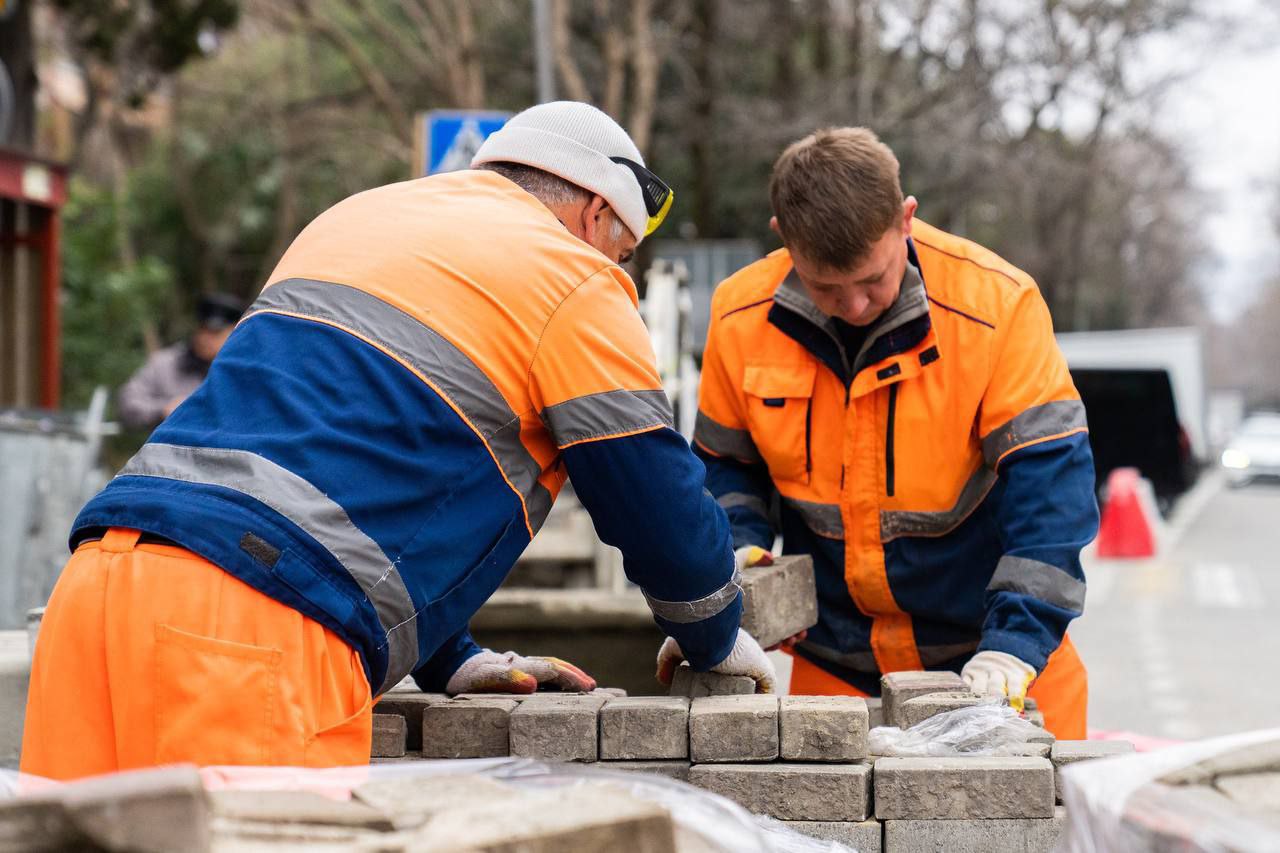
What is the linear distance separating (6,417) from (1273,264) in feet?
266

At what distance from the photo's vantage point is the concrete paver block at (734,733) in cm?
301

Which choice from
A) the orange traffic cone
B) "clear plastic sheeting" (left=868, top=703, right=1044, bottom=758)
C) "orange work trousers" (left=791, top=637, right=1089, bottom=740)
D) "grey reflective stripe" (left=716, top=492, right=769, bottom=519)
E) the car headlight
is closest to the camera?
"clear plastic sheeting" (left=868, top=703, right=1044, bottom=758)

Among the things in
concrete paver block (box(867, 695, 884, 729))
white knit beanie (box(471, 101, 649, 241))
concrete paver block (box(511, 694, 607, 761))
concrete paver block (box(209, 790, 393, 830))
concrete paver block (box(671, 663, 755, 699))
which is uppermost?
white knit beanie (box(471, 101, 649, 241))

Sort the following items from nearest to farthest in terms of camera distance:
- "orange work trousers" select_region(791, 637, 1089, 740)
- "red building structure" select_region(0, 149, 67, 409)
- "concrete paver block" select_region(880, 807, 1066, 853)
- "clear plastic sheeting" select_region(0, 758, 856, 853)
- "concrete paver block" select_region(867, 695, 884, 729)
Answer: "clear plastic sheeting" select_region(0, 758, 856, 853) → "concrete paver block" select_region(880, 807, 1066, 853) → "concrete paver block" select_region(867, 695, 884, 729) → "orange work trousers" select_region(791, 637, 1089, 740) → "red building structure" select_region(0, 149, 67, 409)

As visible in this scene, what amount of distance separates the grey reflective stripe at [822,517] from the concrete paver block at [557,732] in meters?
1.03

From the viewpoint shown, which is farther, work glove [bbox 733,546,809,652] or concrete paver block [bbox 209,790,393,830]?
work glove [bbox 733,546,809,652]

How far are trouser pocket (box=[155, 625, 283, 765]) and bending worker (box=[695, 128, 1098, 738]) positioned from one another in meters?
1.63

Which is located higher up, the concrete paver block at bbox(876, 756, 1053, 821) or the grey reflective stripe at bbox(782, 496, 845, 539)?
the grey reflective stripe at bbox(782, 496, 845, 539)

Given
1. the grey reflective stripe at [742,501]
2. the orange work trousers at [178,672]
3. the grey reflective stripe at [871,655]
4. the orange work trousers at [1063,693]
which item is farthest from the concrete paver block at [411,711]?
the orange work trousers at [1063,693]

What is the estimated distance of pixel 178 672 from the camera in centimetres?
247

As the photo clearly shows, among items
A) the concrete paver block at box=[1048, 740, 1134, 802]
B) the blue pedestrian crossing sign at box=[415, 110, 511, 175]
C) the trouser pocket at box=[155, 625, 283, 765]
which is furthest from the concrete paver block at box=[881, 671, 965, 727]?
the blue pedestrian crossing sign at box=[415, 110, 511, 175]

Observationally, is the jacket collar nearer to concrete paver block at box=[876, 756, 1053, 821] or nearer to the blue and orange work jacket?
the blue and orange work jacket

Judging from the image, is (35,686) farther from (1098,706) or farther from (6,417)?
(1098,706)

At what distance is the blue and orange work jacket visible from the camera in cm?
255
